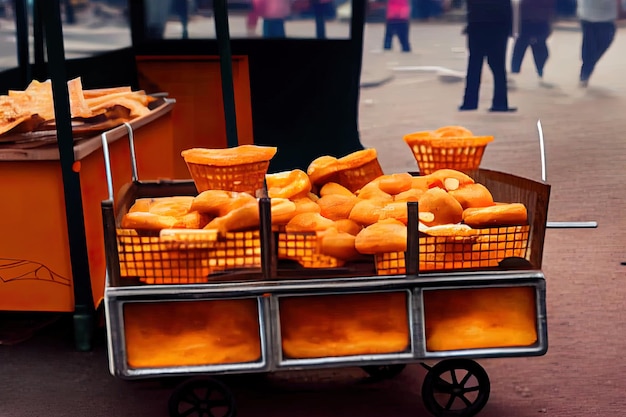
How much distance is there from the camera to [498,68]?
10.6 meters

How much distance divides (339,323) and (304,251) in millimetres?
273

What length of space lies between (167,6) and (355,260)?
4.75 metres

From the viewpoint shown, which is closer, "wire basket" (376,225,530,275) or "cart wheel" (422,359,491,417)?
"wire basket" (376,225,530,275)

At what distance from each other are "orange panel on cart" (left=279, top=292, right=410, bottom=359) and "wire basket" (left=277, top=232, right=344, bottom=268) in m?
0.12

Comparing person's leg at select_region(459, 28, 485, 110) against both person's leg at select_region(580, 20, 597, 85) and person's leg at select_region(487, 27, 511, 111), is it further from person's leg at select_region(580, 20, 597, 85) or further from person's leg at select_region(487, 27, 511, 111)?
person's leg at select_region(580, 20, 597, 85)

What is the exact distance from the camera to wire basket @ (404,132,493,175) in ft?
10.0

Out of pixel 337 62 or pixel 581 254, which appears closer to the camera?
pixel 581 254

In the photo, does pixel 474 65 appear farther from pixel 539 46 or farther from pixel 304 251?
pixel 304 251

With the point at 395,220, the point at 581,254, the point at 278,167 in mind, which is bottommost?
the point at 581,254

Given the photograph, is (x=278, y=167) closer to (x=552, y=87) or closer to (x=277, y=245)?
(x=277, y=245)

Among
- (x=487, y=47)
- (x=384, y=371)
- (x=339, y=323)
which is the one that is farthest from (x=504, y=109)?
(x=339, y=323)

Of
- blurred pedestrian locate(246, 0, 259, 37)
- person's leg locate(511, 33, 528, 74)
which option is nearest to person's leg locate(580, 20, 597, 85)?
person's leg locate(511, 33, 528, 74)

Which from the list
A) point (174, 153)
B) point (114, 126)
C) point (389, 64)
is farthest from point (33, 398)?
point (389, 64)

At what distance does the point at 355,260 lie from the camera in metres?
2.51
